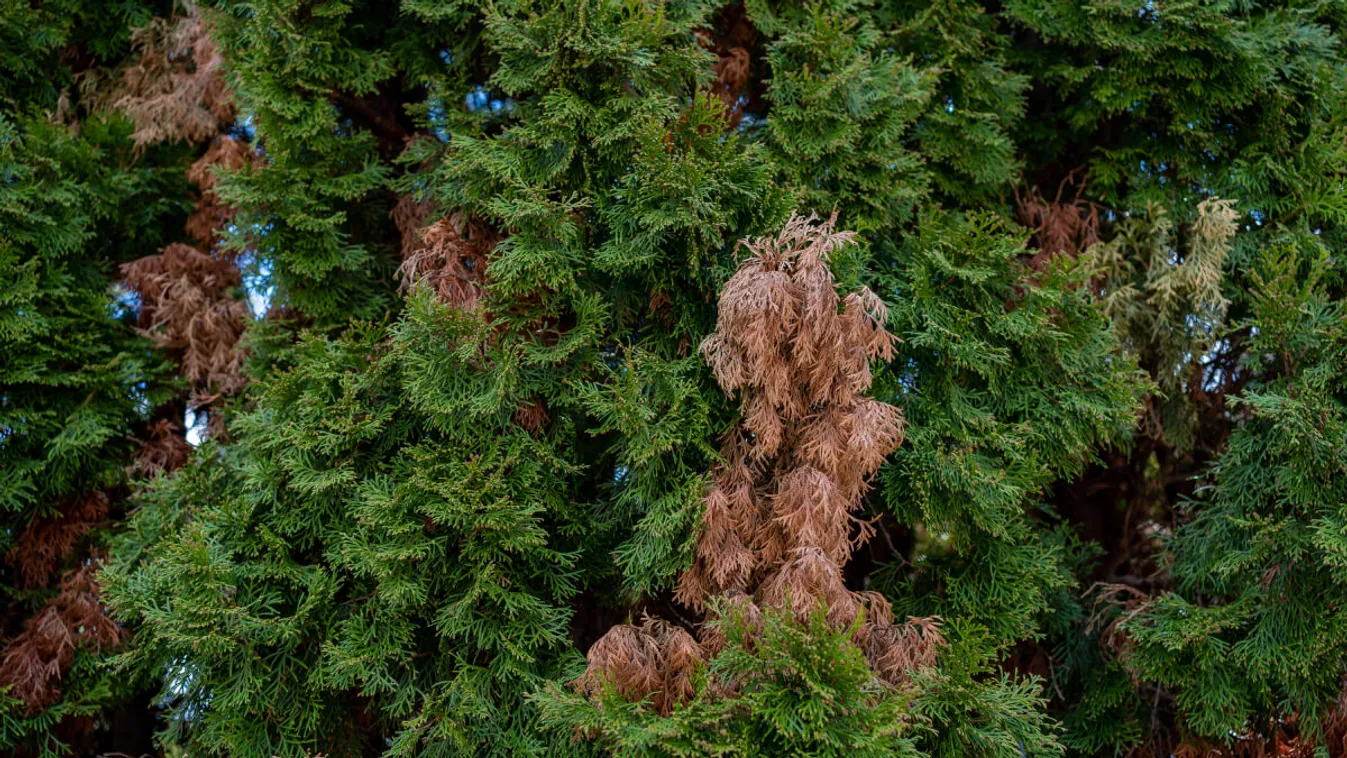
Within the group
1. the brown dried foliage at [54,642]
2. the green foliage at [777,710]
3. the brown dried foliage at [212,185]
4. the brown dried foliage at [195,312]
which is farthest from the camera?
the brown dried foliage at [195,312]

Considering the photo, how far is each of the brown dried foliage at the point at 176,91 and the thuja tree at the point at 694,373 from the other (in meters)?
0.04

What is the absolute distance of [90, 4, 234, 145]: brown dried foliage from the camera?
222 inches

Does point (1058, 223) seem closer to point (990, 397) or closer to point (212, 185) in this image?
point (990, 397)

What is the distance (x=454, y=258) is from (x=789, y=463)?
1.86 m

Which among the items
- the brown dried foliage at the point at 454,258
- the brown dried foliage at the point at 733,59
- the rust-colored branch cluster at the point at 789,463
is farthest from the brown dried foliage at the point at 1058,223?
the brown dried foliage at the point at 454,258

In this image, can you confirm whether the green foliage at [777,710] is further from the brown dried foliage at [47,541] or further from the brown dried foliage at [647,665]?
the brown dried foliage at [47,541]

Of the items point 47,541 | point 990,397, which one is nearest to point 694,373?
point 990,397

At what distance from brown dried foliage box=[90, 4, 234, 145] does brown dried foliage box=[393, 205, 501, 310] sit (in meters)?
1.69

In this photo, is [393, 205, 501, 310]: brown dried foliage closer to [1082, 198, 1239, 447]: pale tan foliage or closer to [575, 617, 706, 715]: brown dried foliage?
[575, 617, 706, 715]: brown dried foliage

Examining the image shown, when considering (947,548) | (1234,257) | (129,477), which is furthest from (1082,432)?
(129,477)

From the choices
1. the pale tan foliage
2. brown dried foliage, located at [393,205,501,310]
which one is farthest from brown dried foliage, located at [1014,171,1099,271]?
brown dried foliage, located at [393,205,501,310]

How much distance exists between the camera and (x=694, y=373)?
431 centimetres

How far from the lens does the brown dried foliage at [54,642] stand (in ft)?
16.7

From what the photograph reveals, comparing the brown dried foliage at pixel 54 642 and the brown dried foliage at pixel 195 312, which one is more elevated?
the brown dried foliage at pixel 195 312
